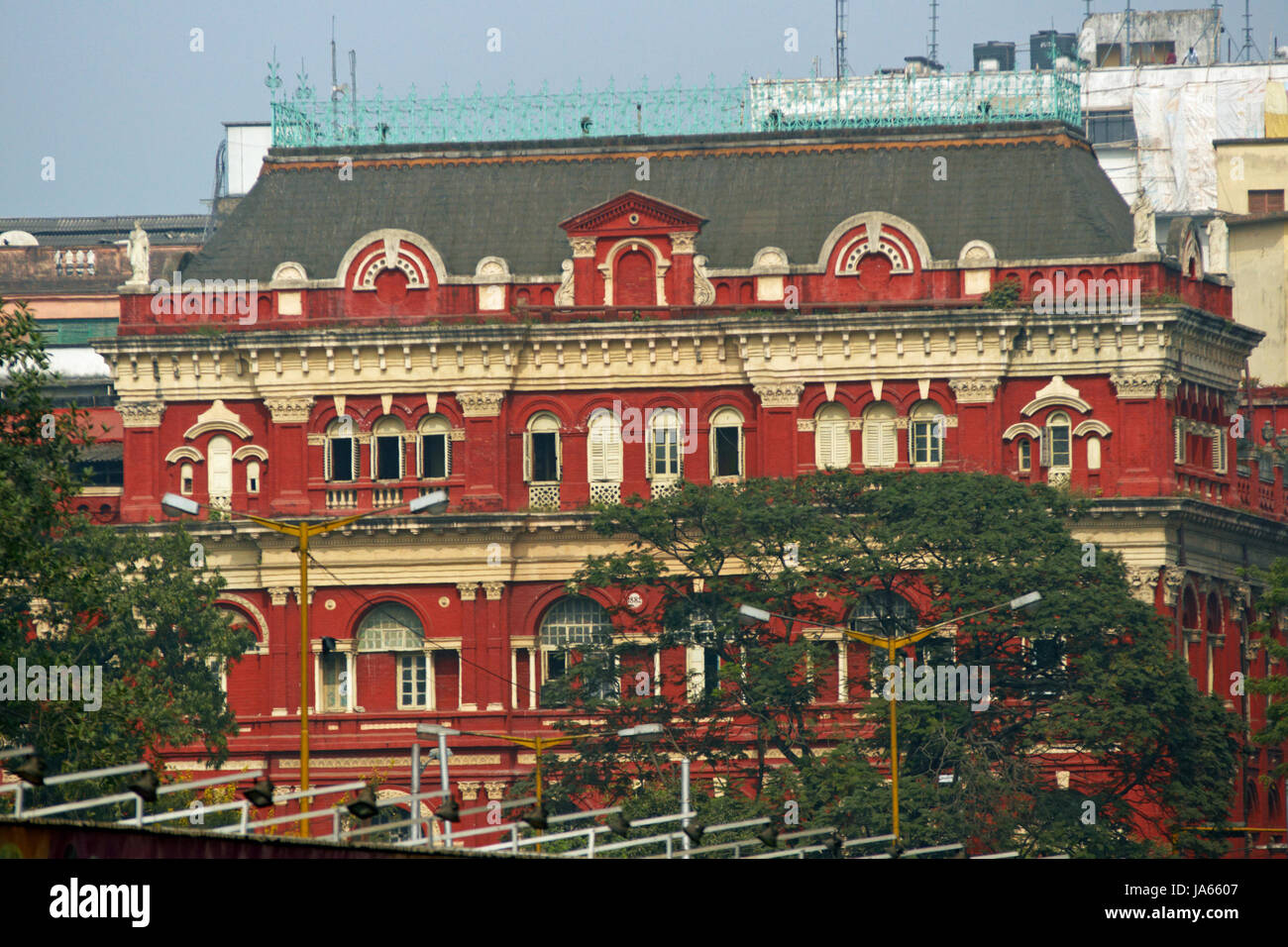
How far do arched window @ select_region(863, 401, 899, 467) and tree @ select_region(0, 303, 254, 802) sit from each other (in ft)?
60.1

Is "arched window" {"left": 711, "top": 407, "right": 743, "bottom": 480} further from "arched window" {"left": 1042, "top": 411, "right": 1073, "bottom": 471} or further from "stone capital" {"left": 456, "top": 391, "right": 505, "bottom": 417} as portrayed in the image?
"arched window" {"left": 1042, "top": 411, "right": 1073, "bottom": 471}

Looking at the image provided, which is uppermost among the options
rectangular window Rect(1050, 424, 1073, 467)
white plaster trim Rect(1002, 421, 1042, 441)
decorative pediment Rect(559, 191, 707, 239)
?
decorative pediment Rect(559, 191, 707, 239)

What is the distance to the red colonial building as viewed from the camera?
93875 mm

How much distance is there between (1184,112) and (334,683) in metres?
54.3

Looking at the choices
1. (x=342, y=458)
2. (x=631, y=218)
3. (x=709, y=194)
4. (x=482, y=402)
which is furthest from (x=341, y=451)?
(x=709, y=194)

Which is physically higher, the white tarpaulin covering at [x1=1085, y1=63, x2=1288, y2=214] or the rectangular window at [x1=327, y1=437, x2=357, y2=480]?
the white tarpaulin covering at [x1=1085, y1=63, x2=1288, y2=214]

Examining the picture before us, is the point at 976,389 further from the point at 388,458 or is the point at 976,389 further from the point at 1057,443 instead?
the point at 388,458

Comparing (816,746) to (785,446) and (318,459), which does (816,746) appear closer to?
(785,446)

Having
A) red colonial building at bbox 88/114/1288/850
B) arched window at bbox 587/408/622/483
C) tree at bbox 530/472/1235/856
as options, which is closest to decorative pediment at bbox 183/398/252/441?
red colonial building at bbox 88/114/1288/850

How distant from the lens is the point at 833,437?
95.1m

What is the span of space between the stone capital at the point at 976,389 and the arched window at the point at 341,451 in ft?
57.6

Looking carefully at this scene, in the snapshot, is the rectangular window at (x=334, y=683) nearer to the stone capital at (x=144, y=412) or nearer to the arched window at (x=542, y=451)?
the arched window at (x=542, y=451)
